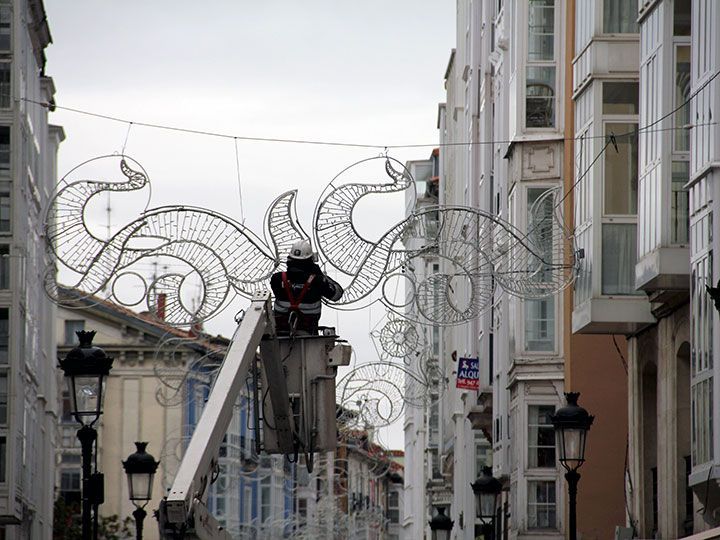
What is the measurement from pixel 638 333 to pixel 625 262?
4.96 ft

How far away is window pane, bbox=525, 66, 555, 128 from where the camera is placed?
144ft

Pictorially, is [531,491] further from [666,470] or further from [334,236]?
[334,236]

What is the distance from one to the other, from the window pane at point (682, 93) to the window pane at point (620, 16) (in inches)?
220

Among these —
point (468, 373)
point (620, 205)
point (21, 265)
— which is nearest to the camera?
point (620, 205)

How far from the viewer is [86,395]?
26.6m

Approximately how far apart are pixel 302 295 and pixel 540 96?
78.5 feet

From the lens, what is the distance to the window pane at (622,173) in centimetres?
3441

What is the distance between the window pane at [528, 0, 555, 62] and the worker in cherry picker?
23533 millimetres

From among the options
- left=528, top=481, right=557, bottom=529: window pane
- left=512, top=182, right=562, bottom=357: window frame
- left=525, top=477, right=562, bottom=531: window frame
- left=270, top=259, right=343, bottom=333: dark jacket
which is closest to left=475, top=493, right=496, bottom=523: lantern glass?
left=525, top=477, right=562, bottom=531: window frame

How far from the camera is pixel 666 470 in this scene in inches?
1266

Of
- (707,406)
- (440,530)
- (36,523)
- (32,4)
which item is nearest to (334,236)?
(707,406)

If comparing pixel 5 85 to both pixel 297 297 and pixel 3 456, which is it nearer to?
pixel 3 456

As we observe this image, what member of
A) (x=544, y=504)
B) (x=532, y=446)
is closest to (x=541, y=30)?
(x=532, y=446)

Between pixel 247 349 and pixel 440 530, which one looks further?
pixel 440 530
